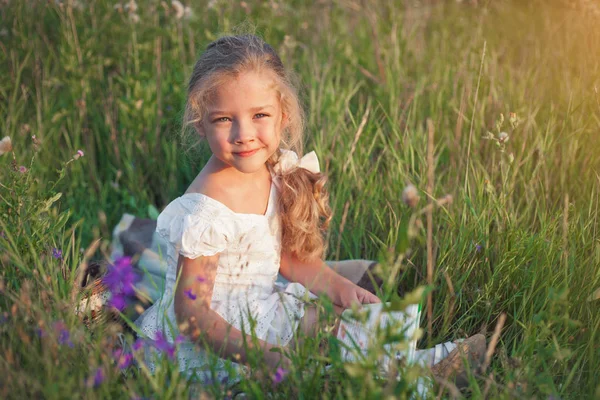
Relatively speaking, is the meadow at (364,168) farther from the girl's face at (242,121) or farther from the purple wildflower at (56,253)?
the girl's face at (242,121)

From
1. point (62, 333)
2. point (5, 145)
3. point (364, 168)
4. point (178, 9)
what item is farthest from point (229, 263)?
point (178, 9)

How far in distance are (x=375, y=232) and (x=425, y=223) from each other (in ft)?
0.72

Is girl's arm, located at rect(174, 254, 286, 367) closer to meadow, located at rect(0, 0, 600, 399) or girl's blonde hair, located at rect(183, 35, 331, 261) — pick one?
meadow, located at rect(0, 0, 600, 399)

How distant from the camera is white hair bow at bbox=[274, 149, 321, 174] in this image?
237 centimetres

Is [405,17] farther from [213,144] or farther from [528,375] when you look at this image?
[528,375]

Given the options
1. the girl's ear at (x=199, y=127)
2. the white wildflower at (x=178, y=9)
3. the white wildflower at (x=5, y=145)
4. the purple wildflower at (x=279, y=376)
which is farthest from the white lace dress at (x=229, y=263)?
the white wildflower at (x=178, y=9)

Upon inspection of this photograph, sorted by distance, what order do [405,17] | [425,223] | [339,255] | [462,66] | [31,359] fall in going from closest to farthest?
1. [31,359]
2. [425,223]
3. [339,255]
4. [462,66]
5. [405,17]

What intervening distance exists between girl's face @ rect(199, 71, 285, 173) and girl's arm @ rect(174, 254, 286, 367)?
1.11 ft

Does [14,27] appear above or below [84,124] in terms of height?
above

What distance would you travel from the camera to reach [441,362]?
192cm

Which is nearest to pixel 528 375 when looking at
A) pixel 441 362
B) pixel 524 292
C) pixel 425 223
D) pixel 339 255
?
pixel 441 362

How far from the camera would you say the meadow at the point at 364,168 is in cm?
164

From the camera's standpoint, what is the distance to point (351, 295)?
232cm

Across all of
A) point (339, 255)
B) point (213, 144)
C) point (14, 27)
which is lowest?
point (339, 255)
